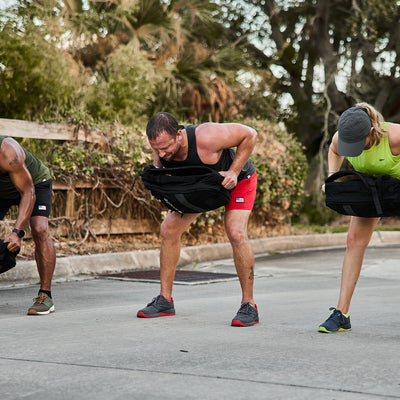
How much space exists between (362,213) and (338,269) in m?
5.20

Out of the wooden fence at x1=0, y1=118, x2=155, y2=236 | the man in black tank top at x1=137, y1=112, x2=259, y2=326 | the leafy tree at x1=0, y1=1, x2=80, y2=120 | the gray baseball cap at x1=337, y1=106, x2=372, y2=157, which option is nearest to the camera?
the gray baseball cap at x1=337, y1=106, x2=372, y2=157

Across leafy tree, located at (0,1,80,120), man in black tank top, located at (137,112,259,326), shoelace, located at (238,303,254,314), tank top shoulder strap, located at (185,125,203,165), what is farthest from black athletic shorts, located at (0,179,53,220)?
leafy tree, located at (0,1,80,120)

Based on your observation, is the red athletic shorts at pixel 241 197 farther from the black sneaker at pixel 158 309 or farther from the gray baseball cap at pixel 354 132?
the gray baseball cap at pixel 354 132

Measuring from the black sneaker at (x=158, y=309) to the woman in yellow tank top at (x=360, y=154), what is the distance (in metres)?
1.26

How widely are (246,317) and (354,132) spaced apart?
1.51 meters

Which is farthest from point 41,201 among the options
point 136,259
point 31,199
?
point 136,259

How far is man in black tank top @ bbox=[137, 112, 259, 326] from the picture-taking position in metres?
4.84

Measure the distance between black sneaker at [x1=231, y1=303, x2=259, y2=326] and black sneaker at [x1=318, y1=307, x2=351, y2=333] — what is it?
1.71 ft

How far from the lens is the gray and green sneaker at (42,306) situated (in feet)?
18.0

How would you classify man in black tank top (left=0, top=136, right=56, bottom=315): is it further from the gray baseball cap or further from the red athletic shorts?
the gray baseball cap

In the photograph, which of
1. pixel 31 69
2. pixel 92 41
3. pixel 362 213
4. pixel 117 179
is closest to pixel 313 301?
pixel 362 213

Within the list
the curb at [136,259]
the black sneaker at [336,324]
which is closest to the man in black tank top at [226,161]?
the black sneaker at [336,324]

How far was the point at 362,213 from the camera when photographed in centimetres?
450

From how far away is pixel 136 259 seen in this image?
9.28 meters
